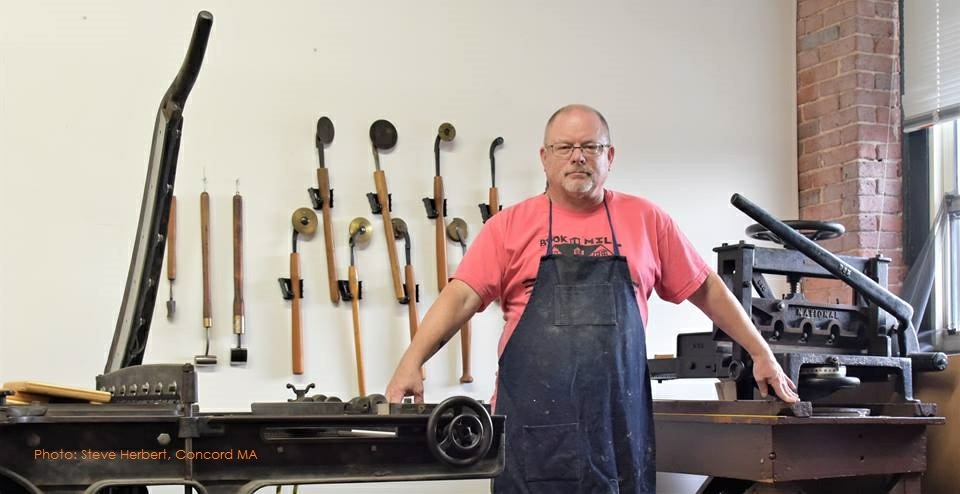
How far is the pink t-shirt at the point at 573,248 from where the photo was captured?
108 inches

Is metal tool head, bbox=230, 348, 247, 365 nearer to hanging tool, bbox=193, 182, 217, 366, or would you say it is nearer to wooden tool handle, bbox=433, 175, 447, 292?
hanging tool, bbox=193, 182, 217, 366

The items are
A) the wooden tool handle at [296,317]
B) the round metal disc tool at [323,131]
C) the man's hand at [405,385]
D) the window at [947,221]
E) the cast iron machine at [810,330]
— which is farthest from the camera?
the window at [947,221]

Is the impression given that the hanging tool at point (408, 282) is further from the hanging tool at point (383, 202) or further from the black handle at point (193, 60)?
the black handle at point (193, 60)

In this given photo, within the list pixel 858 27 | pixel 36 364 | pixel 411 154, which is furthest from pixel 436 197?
pixel 858 27

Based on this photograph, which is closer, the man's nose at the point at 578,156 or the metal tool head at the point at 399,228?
the man's nose at the point at 578,156

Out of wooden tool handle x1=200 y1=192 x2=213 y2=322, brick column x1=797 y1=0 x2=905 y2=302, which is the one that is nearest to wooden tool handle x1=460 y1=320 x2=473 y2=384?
wooden tool handle x1=200 y1=192 x2=213 y2=322

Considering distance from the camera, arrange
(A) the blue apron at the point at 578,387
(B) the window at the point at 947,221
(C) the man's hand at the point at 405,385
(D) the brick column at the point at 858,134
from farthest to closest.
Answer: (D) the brick column at the point at 858,134 → (B) the window at the point at 947,221 → (A) the blue apron at the point at 578,387 → (C) the man's hand at the point at 405,385

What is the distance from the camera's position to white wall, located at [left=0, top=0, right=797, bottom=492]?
351 centimetres

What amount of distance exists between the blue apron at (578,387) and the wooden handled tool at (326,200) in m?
1.26

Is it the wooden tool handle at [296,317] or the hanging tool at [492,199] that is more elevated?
the hanging tool at [492,199]

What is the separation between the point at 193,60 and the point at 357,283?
6.93 feet

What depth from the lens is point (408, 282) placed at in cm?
390

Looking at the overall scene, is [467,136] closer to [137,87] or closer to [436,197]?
[436,197]

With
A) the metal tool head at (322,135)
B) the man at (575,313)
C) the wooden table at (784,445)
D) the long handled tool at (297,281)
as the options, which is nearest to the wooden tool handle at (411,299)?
the long handled tool at (297,281)
